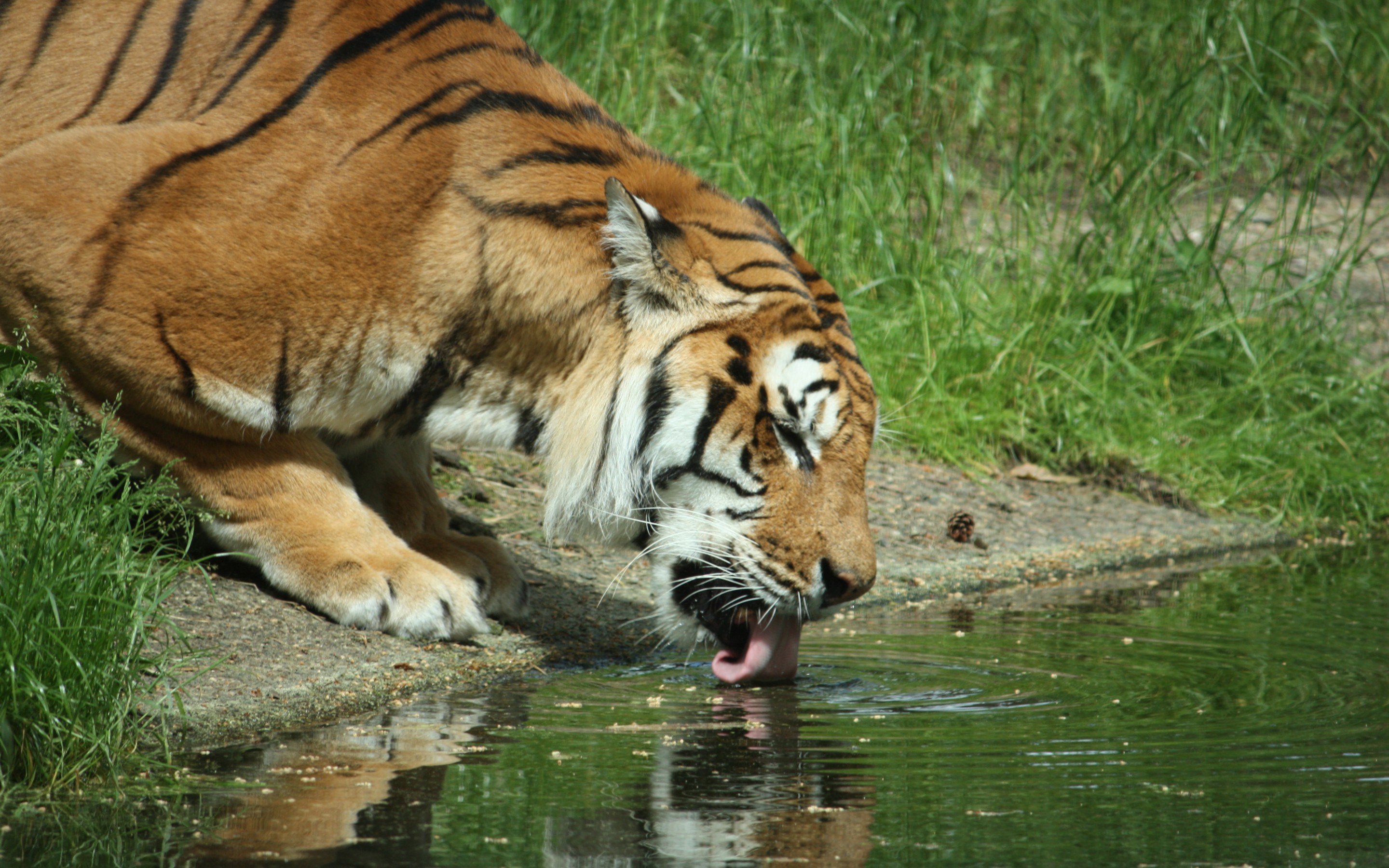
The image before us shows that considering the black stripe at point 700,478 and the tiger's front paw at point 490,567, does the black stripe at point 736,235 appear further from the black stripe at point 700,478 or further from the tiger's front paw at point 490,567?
the tiger's front paw at point 490,567

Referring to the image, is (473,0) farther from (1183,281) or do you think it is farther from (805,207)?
(1183,281)

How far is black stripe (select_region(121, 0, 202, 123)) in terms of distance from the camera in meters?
3.70

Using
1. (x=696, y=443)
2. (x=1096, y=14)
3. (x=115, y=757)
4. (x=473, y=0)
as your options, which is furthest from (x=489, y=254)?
(x=1096, y=14)

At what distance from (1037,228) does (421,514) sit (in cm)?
367

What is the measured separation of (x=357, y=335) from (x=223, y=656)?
80 cm

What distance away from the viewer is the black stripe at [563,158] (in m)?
3.55

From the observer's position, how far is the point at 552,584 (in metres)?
4.23

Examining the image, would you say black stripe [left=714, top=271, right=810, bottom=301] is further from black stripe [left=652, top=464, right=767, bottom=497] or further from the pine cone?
the pine cone

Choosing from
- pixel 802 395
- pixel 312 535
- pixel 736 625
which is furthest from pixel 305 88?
pixel 736 625

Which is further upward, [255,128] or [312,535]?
[255,128]

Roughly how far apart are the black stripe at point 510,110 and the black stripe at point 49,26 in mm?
1057

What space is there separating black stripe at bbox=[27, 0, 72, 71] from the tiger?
9.8 inches

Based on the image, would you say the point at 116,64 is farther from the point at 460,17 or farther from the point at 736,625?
the point at 736,625

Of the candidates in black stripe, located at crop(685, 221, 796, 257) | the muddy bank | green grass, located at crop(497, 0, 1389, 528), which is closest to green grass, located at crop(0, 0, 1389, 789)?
green grass, located at crop(497, 0, 1389, 528)
